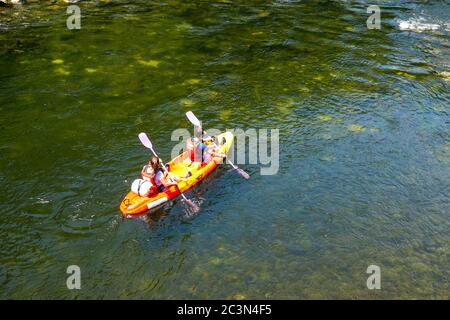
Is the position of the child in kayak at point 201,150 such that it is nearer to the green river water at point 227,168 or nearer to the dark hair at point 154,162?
the green river water at point 227,168

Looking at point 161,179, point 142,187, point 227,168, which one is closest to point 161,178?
point 161,179

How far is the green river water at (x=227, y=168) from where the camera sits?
32.0 feet

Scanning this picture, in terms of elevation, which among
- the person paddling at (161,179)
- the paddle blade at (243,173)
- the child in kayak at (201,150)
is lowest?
the paddle blade at (243,173)

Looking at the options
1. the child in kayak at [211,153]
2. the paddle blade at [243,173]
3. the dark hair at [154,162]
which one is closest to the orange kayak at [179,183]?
the child in kayak at [211,153]

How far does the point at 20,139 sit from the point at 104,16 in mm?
11671

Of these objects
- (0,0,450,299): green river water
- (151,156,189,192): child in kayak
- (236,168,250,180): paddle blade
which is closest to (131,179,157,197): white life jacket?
(151,156,189,192): child in kayak

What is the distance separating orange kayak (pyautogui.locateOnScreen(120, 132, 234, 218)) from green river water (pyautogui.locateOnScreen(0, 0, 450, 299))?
11.5 inches

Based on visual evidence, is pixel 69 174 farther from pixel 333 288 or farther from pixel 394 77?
pixel 394 77

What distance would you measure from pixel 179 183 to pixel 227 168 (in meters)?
1.92

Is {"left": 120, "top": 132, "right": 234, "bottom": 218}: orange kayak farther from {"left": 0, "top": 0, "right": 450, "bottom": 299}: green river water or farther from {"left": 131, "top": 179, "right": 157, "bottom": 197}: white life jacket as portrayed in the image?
{"left": 0, "top": 0, "right": 450, "bottom": 299}: green river water

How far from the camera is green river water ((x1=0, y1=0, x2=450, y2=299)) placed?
9.75 metres

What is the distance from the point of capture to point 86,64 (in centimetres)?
1819

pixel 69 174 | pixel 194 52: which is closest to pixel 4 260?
pixel 69 174

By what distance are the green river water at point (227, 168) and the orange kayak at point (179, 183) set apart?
11.5 inches
